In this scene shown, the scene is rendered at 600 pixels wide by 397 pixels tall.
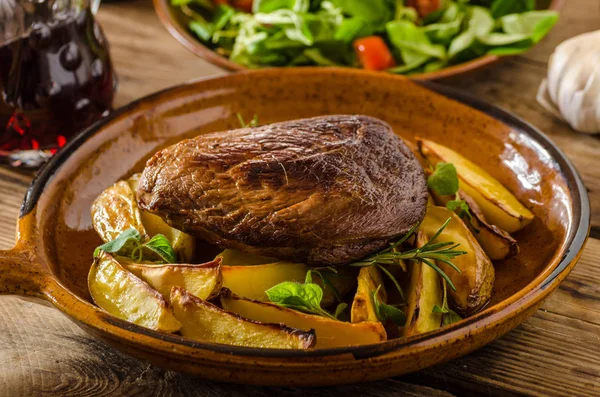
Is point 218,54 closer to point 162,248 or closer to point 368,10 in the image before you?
point 368,10

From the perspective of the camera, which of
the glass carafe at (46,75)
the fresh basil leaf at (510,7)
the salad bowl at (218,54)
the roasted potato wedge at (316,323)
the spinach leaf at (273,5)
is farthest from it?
the spinach leaf at (273,5)

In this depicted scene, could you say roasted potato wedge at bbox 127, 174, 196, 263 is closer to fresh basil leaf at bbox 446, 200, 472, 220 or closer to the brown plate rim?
the brown plate rim

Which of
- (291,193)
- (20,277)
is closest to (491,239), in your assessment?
(291,193)

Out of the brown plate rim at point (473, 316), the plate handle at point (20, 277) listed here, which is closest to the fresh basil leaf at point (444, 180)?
the brown plate rim at point (473, 316)

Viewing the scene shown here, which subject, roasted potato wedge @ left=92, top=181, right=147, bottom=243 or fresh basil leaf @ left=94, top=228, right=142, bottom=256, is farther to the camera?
roasted potato wedge @ left=92, top=181, right=147, bottom=243

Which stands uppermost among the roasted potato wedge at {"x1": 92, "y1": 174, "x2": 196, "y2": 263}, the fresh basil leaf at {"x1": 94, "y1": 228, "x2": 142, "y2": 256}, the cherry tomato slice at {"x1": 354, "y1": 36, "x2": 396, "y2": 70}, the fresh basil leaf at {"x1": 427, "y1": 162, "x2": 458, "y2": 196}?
A: the fresh basil leaf at {"x1": 427, "y1": 162, "x2": 458, "y2": 196}

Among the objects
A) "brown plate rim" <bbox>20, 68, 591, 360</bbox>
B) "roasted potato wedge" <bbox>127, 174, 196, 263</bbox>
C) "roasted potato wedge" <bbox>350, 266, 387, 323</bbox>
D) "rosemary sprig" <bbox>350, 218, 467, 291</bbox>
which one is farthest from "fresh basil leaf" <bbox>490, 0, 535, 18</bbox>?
"roasted potato wedge" <bbox>127, 174, 196, 263</bbox>

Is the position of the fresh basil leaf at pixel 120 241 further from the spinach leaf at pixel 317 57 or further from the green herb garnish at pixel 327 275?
the spinach leaf at pixel 317 57
